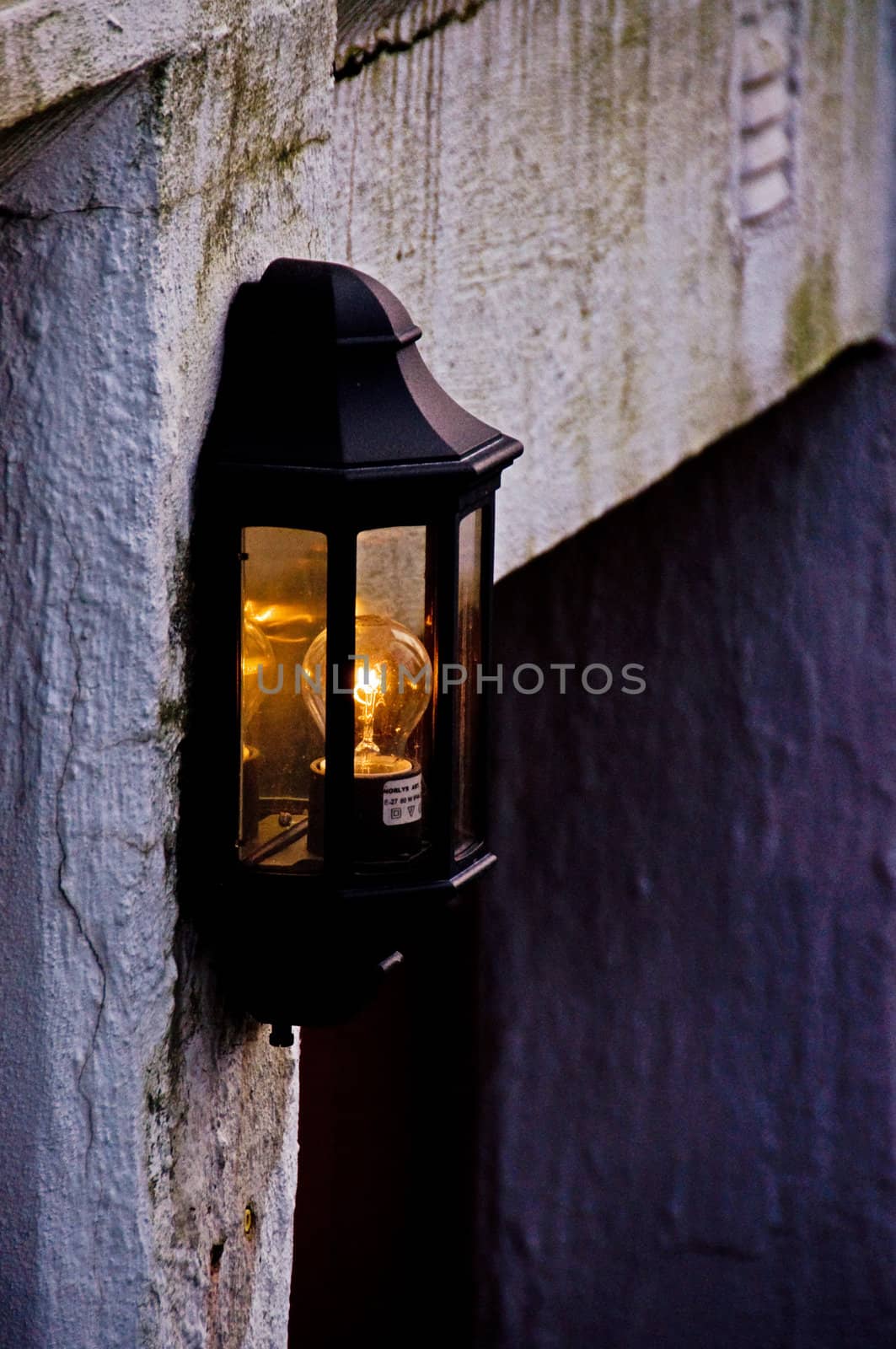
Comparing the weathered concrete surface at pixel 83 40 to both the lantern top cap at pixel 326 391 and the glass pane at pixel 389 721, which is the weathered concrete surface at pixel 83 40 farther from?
the glass pane at pixel 389 721

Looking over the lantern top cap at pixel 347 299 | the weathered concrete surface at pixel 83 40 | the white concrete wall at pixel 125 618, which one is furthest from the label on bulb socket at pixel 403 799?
the weathered concrete surface at pixel 83 40

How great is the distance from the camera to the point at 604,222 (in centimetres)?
199

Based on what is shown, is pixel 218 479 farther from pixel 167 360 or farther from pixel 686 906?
pixel 686 906

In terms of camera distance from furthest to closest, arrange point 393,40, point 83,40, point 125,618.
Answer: point 393,40
point 125,618
point 83,40

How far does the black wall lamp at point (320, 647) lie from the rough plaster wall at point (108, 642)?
0.03 m

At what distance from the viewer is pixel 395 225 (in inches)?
65.0

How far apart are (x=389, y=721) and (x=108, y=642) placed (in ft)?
0.78

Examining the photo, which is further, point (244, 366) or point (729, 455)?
point (729, 455)

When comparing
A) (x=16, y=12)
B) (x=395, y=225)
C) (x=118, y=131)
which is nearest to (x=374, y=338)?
(x=118, y=131)

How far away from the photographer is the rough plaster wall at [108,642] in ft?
3.59

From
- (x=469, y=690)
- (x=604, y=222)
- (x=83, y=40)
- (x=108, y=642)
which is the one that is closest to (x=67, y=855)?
(x=108, y=642)

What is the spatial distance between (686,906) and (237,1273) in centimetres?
148

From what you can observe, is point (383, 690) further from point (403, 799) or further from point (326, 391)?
point (326, 391)

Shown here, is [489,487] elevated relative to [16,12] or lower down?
lower down
